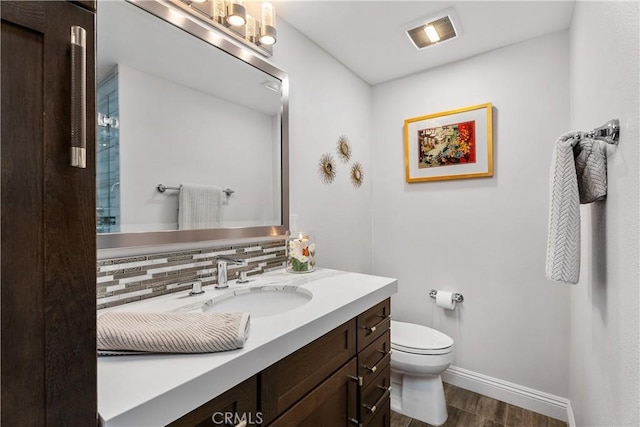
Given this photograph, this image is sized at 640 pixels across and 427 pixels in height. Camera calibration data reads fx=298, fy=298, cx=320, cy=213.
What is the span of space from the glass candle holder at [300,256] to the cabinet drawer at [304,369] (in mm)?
511

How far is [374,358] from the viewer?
1.28 meters

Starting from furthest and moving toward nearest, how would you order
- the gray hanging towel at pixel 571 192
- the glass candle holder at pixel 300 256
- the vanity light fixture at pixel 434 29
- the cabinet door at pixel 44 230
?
1. the vanity light fixture at pixel 434 29
2. the glass candle holder at pixel 300 256
3. the gray hanging towel at pixel 571 192
4. the cabinet door at pixel 44 230

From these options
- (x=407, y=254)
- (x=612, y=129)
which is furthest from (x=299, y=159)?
(x=612, y=129)

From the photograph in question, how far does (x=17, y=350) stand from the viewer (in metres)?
0.40

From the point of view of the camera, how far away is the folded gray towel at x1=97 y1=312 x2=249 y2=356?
0.67m

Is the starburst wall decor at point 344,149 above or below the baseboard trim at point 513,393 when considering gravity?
above

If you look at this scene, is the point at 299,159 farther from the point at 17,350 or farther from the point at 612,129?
the point at 17,350

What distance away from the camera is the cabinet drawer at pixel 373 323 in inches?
46.2

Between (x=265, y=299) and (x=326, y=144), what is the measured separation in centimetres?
113

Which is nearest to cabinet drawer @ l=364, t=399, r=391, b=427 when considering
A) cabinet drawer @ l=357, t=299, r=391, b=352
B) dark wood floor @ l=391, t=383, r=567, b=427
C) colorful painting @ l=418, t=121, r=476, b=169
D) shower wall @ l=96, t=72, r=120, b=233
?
cabinet drawer @ l=357, t=299, r=391, b=352

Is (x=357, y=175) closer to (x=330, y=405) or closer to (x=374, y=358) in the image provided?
(x=374, y=358)

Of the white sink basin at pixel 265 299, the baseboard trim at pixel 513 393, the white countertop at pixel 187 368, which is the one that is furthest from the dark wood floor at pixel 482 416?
the white countertop at pixel 187 368

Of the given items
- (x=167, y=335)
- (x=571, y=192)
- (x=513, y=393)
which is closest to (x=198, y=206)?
(x=167, y=335)

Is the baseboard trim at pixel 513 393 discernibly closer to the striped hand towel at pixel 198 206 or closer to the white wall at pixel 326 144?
the white wall at pixel 326 144
